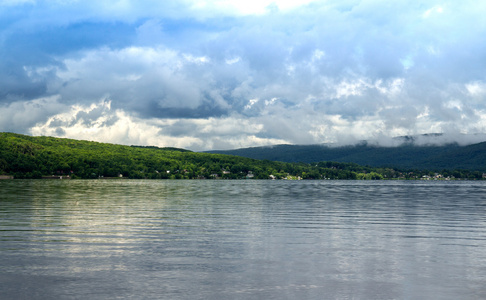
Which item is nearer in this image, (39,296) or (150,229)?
(39,296)

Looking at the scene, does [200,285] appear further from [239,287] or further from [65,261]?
[65,261]

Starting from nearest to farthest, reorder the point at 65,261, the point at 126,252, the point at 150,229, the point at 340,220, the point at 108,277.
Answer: the point at 108,277, the point at 65,261, the point at 126,252, the point at 150,229, the point at 340,220

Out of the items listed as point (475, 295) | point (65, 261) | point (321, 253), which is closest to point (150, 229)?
point (65, 261)

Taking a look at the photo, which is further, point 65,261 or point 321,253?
point 321,253

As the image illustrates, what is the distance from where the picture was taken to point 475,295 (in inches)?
573

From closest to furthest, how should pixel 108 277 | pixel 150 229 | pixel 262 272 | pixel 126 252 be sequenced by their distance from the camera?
pixel 108 277, pixel 262 272, pixel 126 252, pixel 150 229

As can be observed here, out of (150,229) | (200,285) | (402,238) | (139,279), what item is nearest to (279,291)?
(200,285)

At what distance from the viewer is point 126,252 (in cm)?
2128

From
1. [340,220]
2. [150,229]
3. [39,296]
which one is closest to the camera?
[39,296]

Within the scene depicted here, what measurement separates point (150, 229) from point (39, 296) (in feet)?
52.7

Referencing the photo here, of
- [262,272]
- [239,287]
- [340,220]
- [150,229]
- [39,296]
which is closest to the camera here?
[39,296]

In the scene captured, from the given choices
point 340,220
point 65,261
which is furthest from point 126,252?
point 340,220

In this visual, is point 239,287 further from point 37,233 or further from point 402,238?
point 37,233

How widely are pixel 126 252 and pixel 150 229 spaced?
875cm
